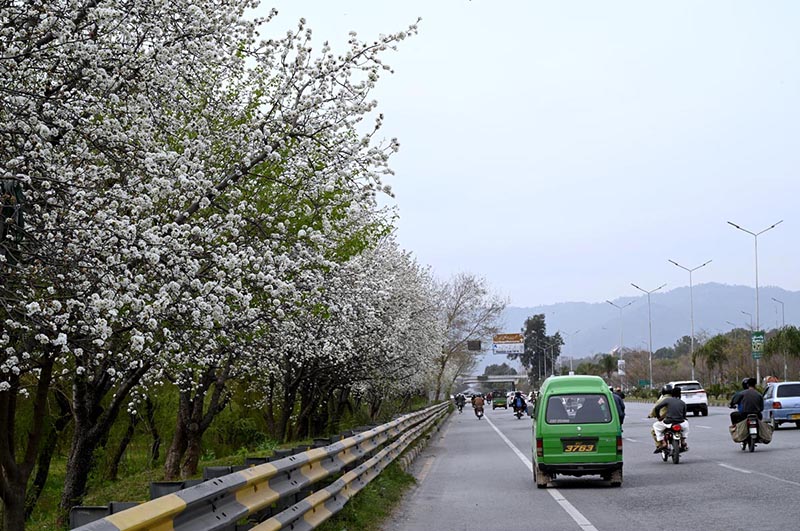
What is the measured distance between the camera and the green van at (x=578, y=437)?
59.1 feet

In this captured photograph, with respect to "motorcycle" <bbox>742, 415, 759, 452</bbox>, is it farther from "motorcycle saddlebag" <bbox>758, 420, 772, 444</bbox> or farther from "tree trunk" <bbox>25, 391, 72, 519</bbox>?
"tree trunk" <bbox>25, 391, 72, 519</bbox>


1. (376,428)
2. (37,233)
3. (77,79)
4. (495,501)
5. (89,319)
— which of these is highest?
(77,79)

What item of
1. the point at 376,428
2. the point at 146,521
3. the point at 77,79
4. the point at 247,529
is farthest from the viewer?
the point at 376,428

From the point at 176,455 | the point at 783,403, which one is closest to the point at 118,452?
the point at 176,455

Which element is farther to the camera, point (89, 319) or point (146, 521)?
point (89, 319)

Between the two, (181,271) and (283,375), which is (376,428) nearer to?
(181,271)

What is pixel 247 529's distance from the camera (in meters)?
7.59

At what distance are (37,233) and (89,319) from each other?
3.47ft

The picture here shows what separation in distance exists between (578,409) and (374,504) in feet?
19.2

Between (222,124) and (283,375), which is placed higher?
(222,124)

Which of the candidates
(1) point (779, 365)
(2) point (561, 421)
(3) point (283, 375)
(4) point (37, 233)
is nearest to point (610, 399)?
(2) point (561, 421)

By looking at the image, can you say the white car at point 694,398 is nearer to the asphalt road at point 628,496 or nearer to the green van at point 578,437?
the asphalt road at point 628,496

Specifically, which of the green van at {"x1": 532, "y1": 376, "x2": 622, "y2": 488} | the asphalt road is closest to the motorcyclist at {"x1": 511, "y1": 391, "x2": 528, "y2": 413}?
the asphalt road

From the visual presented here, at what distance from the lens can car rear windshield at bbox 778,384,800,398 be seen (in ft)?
117
